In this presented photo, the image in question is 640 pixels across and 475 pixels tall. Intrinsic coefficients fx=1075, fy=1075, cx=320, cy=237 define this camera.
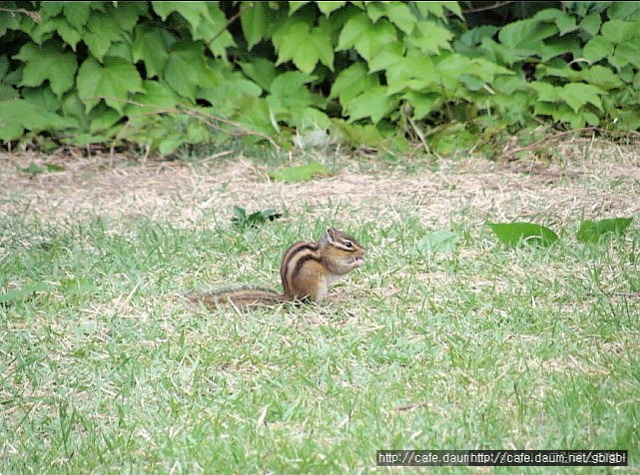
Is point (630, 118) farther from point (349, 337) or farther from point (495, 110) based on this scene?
point (349, 337)

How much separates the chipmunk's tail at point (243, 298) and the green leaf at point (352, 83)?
132 inches

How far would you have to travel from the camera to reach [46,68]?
7.73m

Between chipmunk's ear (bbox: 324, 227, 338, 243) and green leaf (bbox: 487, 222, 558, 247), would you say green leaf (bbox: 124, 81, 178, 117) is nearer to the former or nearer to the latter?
green leaf (bbox: 487, 222, 558, 247)

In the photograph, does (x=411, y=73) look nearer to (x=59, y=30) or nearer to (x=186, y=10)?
(x=186, y=10)

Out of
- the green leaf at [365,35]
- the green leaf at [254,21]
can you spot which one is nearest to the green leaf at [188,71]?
the green leaf at [254,21]

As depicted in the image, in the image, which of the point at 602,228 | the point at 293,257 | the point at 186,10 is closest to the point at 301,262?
the point at 293,257

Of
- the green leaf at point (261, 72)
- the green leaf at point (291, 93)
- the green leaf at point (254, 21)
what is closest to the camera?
the green leaf at point (291, 93)

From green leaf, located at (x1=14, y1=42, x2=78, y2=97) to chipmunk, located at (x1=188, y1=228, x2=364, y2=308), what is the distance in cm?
359

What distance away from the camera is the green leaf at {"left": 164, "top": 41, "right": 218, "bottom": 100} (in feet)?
26.2

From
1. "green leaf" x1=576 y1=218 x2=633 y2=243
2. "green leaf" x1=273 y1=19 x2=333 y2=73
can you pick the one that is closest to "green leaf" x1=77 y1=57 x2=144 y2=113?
"green leaf" x1=273 y1=19 x2=333 y2=73

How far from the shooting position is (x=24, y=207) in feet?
21.2

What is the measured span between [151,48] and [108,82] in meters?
0.45

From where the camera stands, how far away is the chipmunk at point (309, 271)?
4.62 metres

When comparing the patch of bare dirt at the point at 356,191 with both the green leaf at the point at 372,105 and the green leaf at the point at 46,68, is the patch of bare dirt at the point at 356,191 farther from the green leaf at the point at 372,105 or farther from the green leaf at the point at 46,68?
the green leaf at the point at 46,68
